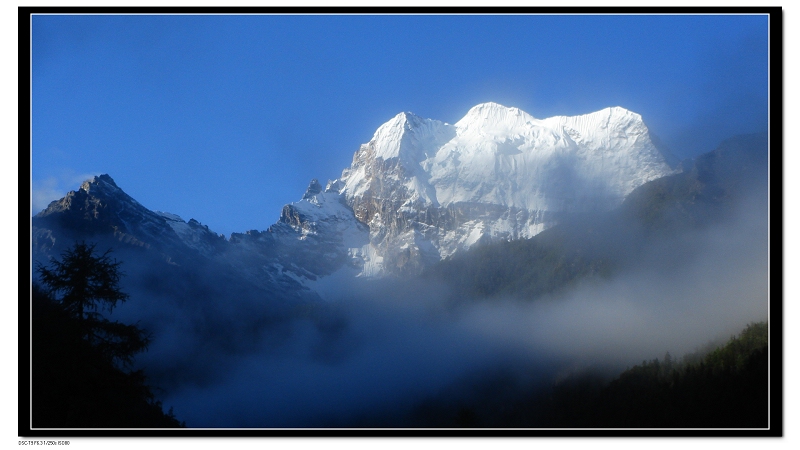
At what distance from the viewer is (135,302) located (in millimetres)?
119875

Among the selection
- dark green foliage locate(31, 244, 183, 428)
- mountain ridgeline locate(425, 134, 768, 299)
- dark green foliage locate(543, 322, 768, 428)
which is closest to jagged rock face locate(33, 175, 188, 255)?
mountain ridgeline locate(425, 134, 768, 299)

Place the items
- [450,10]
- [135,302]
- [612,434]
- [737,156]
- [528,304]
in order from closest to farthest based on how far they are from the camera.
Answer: [612,434], [450,10], [737,156], [528,304], [135,302]

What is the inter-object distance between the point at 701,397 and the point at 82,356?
15748 mm

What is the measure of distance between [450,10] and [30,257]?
11251 mm

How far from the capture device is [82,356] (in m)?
16.9

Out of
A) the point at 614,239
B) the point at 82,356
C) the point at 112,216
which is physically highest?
the point at 112,216

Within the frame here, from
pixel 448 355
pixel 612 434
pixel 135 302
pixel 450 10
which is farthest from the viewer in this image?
pixel 135 302

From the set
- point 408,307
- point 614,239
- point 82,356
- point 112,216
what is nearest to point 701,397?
point 82,356

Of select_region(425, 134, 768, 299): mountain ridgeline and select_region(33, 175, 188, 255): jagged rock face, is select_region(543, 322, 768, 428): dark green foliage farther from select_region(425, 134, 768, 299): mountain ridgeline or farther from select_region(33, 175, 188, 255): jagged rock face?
select_region(33, 175, 188, 255): jagged rock face

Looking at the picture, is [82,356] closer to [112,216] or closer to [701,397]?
[701,397]

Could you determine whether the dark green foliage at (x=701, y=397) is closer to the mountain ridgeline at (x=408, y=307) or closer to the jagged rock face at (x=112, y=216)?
the mountain ridgeline at (x=408, y=307)

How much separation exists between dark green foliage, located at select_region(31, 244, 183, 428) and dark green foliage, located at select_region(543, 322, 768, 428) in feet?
36.0
